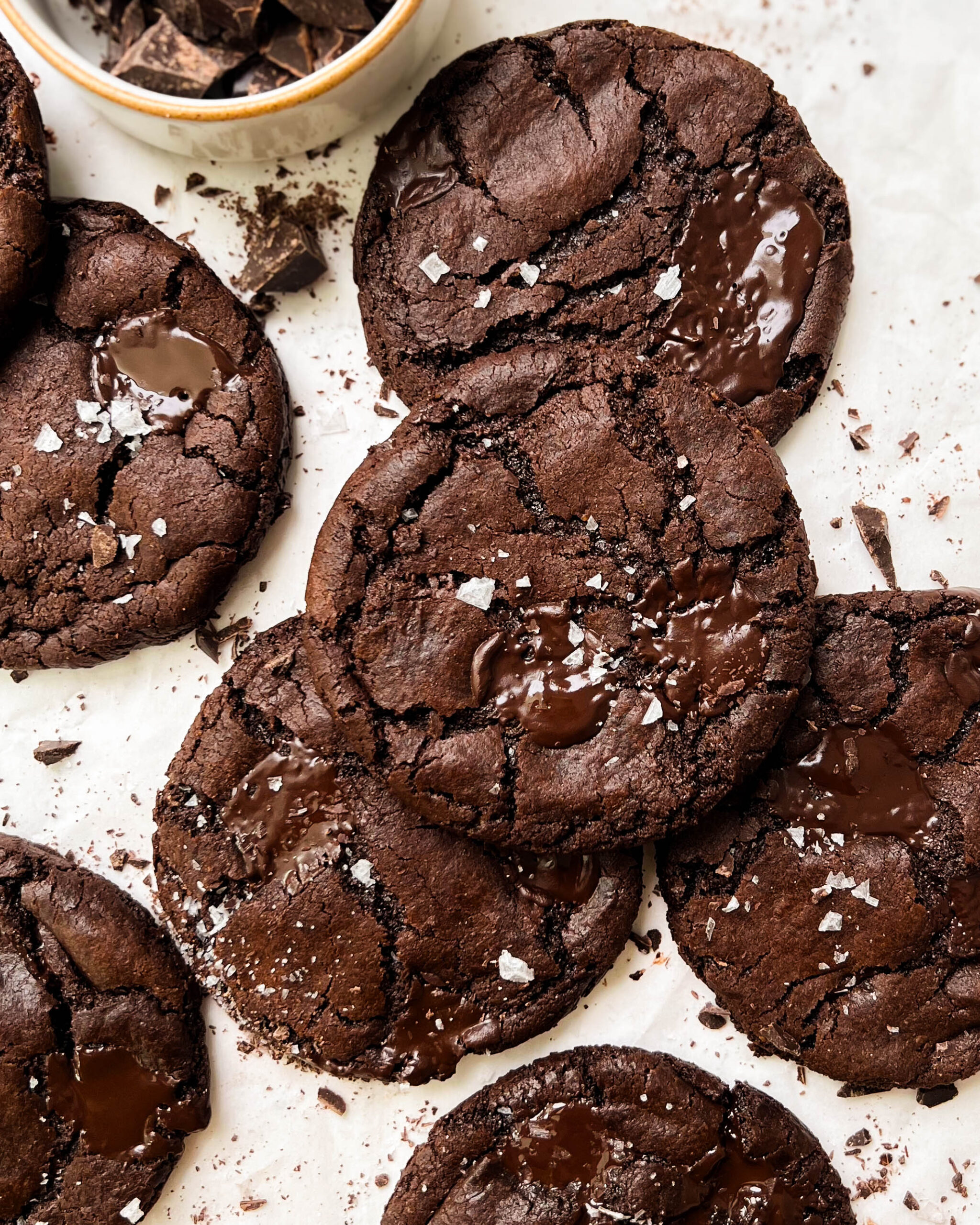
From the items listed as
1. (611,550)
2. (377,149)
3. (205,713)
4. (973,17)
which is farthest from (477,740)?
(973,17)

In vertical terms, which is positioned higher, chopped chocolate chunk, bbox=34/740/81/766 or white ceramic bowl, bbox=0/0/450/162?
white ceramic bowl, bbox=0/0/450/162

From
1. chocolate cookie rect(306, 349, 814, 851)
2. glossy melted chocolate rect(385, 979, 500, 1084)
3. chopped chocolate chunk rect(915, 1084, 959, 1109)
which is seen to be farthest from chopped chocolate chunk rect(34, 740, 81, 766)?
Result: chopped chocolate chunk rect(915, 1084, 959, 1109)

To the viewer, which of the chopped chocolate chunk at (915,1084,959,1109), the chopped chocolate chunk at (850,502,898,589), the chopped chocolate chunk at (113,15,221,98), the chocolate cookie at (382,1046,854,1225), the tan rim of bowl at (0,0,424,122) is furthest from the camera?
the chopped chocolate chunk at (850,502,898,589)

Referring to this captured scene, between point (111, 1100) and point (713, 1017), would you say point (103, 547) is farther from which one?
point (713, 1017)

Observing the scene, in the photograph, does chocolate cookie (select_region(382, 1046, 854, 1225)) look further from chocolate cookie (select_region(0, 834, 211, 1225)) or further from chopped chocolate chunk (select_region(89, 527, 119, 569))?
chopped chocolate chunk (select_region(89, 527, 119, 569))

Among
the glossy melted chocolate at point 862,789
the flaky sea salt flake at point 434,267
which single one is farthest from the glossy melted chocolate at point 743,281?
the glossy melted chocolate at point 862,789

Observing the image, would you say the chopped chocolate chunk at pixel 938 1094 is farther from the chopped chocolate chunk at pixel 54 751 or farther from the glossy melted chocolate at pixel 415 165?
the glossy melted chocolate at pixel 415 165

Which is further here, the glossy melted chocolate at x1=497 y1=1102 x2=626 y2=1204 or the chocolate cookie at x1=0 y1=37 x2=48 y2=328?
the glossy melted chocolate at x1=497 y1=1102 x2=626 y2=1204
